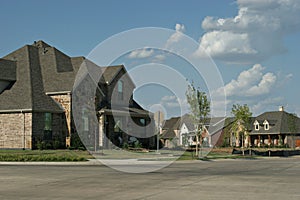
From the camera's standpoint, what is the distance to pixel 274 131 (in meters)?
82.6

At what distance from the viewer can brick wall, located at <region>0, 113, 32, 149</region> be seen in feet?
137

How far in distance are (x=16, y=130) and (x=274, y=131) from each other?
5238 centimetres

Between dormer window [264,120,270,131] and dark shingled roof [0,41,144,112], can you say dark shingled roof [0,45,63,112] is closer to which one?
dark shingled roof [0,41,144,112]

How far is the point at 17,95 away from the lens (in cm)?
4369

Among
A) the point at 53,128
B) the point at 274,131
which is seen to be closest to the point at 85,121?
the point at 53,128

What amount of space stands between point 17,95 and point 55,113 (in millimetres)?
3787

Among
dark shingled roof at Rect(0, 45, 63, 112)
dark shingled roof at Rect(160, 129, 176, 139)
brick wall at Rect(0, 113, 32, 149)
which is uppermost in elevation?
dark shingled roof at Rect(0, 45, 63, 112)

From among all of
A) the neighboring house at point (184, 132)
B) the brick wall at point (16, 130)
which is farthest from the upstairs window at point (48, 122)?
the neighboring house at point (184, 132)

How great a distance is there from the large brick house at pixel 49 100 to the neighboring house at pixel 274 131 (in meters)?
36.2

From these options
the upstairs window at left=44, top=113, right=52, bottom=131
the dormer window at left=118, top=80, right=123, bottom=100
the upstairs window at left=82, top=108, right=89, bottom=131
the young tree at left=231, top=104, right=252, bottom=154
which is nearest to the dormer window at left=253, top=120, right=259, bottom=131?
the young tree at left=231, top=104, right=252, bottom=154

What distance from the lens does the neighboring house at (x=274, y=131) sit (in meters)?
81.5

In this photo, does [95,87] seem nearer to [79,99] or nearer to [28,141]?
[79,99]

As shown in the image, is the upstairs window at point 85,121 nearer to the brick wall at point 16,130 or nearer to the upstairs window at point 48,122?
the upstairs window at point 48,122

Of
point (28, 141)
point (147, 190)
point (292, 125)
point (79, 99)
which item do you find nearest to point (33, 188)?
point (147, 190)
